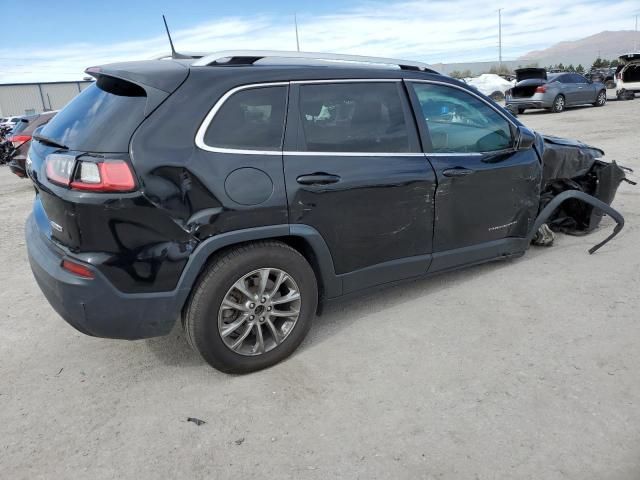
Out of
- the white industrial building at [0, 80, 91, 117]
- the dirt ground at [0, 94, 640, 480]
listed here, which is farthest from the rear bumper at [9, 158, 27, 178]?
the white industrial building at [0, 80, 91, 117]

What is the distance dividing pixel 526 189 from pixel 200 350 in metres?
2.92

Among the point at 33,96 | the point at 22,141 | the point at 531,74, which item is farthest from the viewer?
the point at 33,96

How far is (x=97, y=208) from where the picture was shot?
8.18 ft

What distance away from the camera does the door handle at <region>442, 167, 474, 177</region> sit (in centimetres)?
361

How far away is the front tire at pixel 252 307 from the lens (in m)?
2.79

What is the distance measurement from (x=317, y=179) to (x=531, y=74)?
69.6ft

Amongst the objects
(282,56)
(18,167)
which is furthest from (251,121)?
(18,167)

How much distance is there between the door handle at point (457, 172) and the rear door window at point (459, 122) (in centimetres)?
15

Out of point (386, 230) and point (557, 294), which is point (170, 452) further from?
point (557, 294)

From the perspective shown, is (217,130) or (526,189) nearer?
(217,130)

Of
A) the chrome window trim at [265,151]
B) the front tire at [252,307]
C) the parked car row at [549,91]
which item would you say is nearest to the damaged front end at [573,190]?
the chrome window trim at [265,151]

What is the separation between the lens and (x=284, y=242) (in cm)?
309

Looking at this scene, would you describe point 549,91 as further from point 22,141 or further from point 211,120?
point 211,120

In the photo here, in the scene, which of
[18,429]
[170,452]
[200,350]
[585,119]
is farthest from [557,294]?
[585,119]
